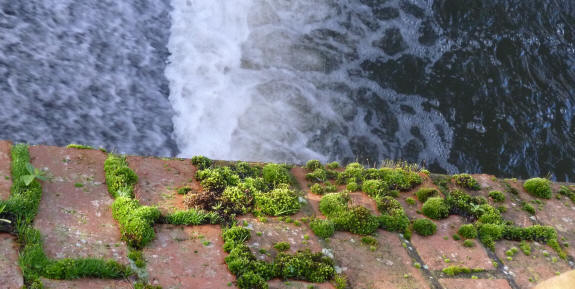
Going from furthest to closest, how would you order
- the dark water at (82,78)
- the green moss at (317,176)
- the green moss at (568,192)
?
the dark water at (82,78)
the green moss at (568,192)
the green moss at (317,176)

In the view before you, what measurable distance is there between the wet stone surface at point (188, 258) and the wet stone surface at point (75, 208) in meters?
0.34

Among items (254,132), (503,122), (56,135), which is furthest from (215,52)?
(503,122)

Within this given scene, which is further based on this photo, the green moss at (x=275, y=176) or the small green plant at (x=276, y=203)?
the green moss at (x=275, y=176)

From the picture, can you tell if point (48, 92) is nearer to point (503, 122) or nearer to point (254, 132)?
point (254, 132)

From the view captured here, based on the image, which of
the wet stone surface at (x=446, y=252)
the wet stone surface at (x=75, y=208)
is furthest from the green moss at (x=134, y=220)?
the wet stone surface at (x=446, y=252)

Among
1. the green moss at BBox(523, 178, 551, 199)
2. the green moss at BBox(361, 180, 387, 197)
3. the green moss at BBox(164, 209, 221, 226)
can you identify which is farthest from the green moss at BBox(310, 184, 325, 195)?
the green moss at BBox(523, 178, 551, 199)

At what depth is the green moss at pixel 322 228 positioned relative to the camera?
227 inches

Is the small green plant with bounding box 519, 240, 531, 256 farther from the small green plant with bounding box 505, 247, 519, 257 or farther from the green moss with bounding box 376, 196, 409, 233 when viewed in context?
the green moss with bounding box 376, 196, 409, 233

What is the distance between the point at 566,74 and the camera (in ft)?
41.0

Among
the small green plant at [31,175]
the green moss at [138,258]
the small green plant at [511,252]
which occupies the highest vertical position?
the small green plant at [31,175]

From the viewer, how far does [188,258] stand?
4.96 meters

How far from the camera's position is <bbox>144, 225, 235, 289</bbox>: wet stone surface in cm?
→ 467

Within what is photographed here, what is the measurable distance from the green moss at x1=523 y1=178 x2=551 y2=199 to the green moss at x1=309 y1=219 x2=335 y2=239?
3.65 metres

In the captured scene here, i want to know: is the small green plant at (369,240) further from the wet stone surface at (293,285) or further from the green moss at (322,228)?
the wet stone surface at (293,285)
